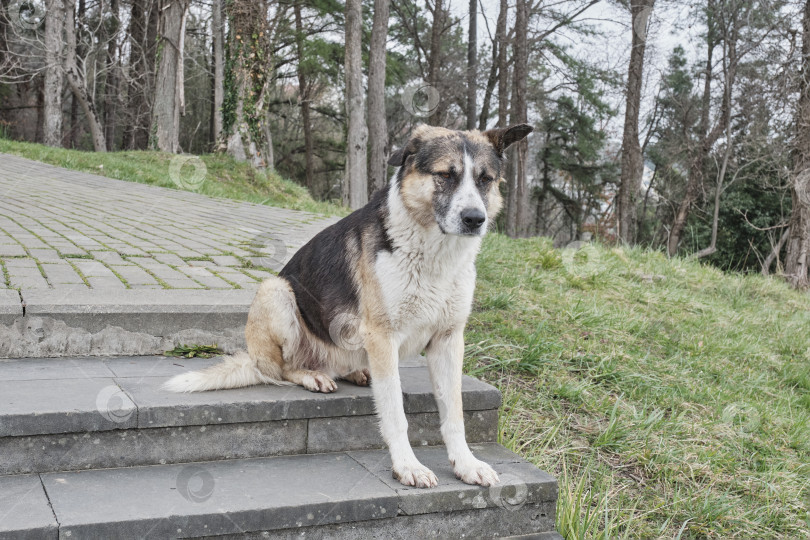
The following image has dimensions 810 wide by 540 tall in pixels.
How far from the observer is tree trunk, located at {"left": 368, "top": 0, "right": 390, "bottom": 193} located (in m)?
13.1

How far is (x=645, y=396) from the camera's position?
4605 mm

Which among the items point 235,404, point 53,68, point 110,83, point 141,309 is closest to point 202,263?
point 141,309

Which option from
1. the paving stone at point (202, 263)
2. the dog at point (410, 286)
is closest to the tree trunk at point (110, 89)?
the paving stone at point (202, 263)

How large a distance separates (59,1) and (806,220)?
1878cm

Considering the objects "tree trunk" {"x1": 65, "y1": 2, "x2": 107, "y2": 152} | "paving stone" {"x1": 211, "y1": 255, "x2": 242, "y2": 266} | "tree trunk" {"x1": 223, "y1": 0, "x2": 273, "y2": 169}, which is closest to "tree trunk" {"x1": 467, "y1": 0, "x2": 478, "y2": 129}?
"tree trunk" {"x1": 223, "y1": 0, "x2": 273, "y2": 169}

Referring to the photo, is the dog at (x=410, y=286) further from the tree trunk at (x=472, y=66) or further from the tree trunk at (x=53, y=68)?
the tree trunk at (x=472, y=66)

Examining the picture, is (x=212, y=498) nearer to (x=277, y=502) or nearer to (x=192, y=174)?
(x=277, y=502)

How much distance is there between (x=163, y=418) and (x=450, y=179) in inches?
63.5

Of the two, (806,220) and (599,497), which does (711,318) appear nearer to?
(599,497)

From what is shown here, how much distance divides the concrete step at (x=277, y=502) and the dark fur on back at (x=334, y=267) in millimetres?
692

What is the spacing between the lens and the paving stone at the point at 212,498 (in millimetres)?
2309

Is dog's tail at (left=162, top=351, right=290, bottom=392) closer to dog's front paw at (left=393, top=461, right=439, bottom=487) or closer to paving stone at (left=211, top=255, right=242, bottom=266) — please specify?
dog's front paw at (left=393, top=461, right=439, bottom=487)

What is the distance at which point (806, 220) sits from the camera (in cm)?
1297

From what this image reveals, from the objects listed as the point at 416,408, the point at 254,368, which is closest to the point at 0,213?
the point at 254,368
